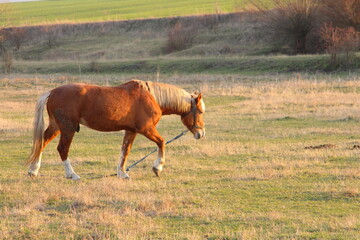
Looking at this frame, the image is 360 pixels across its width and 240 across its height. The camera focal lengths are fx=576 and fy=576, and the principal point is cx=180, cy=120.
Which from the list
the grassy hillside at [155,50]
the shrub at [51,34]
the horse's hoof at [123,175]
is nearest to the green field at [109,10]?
the shrub at [51,34]

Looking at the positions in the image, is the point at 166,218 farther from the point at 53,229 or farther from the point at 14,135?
the point at 14,135

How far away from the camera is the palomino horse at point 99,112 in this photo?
10.1m

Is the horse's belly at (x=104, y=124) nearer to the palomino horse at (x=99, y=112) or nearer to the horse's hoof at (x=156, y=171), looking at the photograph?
the palomino horse at (x=99, y=112)

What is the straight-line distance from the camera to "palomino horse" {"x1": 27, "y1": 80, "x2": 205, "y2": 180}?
399 inches

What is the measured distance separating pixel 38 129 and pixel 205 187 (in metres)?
3.19

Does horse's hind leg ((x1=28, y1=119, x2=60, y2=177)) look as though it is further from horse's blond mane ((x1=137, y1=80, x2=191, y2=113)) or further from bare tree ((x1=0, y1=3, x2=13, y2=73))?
bare tree ((x1=0, y1=3, x2=13, y2=73))

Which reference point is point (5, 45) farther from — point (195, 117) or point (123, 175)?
point (123, 175)

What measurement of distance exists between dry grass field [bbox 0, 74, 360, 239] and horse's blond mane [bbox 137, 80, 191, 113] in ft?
4.24

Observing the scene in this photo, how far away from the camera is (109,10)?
297 ft

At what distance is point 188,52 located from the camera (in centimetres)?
5522

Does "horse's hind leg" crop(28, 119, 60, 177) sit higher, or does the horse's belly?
the horse's belly

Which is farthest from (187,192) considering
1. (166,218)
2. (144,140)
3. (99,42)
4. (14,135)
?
(99,42)

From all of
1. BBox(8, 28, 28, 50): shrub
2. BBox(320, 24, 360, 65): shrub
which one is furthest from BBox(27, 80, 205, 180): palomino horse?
BBox(8, 28, 28, 50): shrub

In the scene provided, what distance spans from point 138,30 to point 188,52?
619 inches
